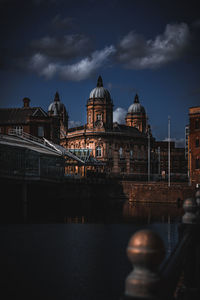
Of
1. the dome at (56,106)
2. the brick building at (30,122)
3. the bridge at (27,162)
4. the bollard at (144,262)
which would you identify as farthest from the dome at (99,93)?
the bollard at (144,262)

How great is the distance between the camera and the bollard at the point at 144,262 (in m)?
3.93

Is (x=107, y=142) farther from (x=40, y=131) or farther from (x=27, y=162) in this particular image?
(x=27, y=162)

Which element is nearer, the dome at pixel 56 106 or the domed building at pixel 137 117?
the domed building at pixel 137 117

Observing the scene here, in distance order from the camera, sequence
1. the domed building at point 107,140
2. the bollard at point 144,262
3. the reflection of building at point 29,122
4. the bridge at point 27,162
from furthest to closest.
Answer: the domed building at point 107,140, the reflection of building at point 29,122, the bridge at point 27,162, the bollard at point 144,262

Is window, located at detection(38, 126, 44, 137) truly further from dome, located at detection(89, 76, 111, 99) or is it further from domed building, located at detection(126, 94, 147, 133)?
domed building, located at detection(126, 94, 147, 133)

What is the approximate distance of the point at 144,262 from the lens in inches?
156

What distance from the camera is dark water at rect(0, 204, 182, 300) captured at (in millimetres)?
15827

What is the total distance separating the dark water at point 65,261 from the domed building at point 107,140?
78.4 m

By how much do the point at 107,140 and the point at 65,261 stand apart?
94.1m

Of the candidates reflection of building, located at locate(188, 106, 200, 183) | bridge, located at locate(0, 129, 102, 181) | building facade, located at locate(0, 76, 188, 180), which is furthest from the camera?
building facade, located at locate(0, 76, 188, 180)

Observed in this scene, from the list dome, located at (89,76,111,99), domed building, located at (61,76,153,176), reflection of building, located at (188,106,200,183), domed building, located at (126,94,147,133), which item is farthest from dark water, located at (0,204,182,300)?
domed building, located at (126,94,147,133)

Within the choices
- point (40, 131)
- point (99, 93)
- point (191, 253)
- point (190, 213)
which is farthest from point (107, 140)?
point (191, 253)

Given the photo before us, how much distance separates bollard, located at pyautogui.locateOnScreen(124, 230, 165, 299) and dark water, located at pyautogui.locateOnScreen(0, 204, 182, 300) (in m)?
11.7

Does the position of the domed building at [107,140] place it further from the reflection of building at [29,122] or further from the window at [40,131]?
the window at [40,131]
